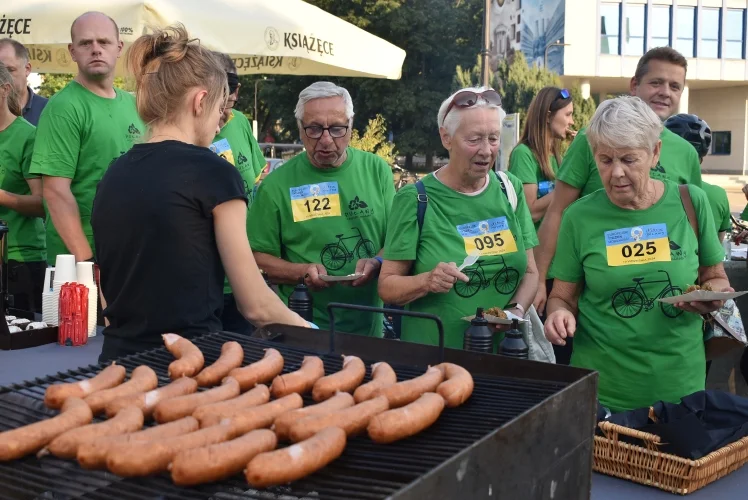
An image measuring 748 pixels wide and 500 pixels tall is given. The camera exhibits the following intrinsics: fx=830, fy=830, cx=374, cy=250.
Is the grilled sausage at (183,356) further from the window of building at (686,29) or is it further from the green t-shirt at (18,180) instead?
the window of building at (686,29)

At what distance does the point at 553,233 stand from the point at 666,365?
1.32 metres

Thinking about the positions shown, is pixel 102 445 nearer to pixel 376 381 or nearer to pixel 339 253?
pixel 376 381

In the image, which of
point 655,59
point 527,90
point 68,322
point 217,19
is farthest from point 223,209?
point 527,90

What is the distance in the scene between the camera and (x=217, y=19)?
21.3ft

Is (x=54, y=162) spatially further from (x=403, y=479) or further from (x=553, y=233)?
(x=403, y=479)

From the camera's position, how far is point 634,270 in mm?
2980

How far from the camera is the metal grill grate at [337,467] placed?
5.03 feet


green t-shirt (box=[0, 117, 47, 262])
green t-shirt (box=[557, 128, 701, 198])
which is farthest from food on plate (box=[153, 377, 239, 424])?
green t-shirt (box=[0, 117, 47, 262])

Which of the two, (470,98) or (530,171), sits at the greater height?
(470,98)

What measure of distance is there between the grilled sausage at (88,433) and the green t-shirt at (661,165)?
107 inches

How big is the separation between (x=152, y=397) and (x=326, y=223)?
6.59 feet

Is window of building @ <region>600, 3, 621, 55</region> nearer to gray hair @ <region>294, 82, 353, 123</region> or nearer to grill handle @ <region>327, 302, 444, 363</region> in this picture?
gray hair @ <region>294, 82, 353, 123</region>

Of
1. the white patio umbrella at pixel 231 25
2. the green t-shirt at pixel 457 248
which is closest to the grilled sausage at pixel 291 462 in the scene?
the green t-shirt at pixel 457 248

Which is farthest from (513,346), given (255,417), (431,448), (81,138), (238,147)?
(81,138)
